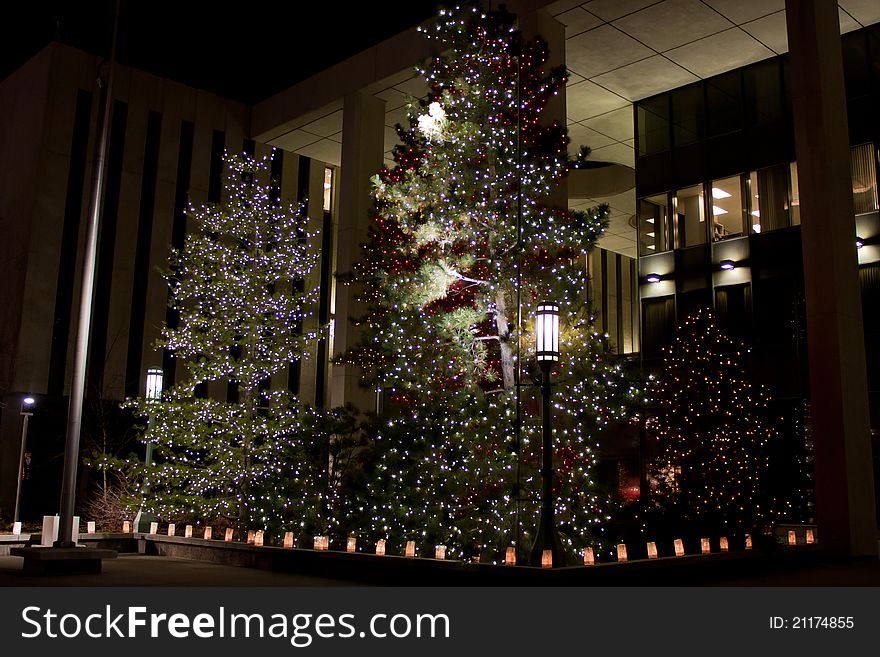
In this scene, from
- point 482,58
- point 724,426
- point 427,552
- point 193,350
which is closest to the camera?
point 427,552

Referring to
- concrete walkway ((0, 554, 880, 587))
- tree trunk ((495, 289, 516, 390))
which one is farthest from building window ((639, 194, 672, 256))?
concrete walkway ((0, 554, 880, 587))

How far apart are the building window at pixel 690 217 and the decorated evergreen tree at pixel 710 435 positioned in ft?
18.6

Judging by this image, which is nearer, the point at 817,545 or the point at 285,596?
the point at 285,596

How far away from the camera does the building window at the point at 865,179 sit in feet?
64.9

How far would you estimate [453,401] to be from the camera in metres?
13.2

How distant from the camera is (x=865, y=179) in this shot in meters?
19.9

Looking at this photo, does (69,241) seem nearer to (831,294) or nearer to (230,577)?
(230,577)

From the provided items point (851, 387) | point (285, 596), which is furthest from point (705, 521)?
point (285, 596)

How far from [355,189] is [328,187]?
935 cm

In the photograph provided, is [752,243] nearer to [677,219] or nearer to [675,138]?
[677,219]

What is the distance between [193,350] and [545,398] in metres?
9.98

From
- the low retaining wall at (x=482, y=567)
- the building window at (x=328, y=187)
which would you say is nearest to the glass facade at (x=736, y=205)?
the low retaining wall at (x=482, y=567)

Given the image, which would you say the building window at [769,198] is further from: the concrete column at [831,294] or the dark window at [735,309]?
the concrete column at [831,294]

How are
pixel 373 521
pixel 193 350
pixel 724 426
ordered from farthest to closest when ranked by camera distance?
pixel 193 350 → pixel 724 426 → pixel 373 521
